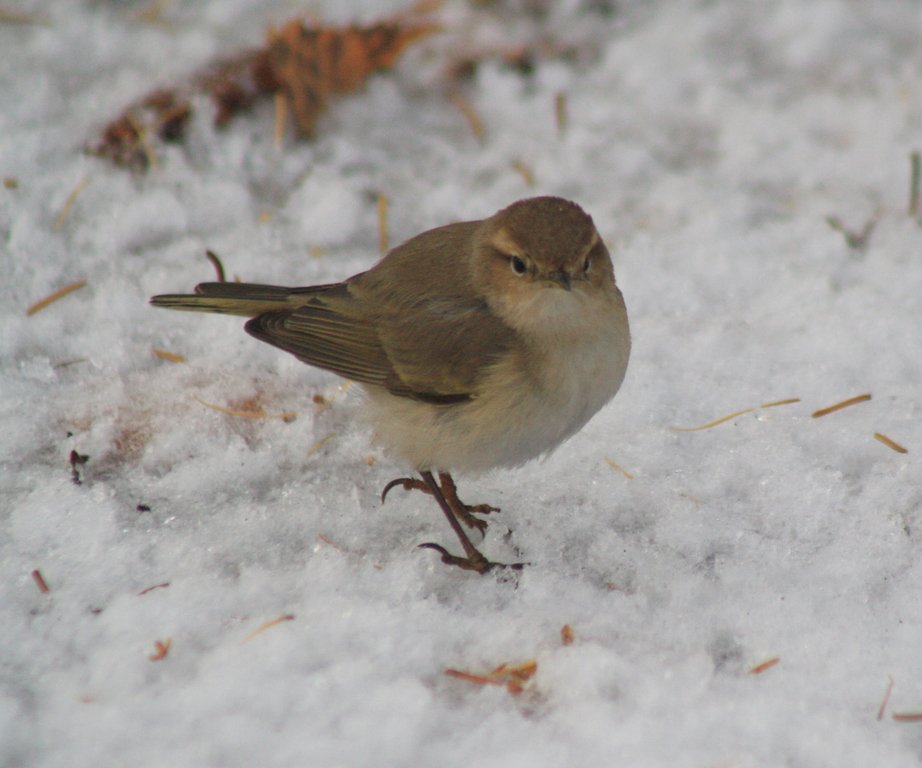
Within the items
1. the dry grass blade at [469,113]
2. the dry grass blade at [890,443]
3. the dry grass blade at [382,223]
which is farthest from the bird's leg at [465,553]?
the dry grass blade at [469,113]

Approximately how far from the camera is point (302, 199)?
5.03m

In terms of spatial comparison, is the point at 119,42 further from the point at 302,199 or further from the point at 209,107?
the point at 302,199

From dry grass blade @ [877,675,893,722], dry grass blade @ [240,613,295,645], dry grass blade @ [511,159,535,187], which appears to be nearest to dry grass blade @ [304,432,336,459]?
dry grass blade @ [240,613,295,645]

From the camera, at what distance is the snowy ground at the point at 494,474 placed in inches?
115

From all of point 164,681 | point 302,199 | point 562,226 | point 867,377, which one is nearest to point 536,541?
point 562,226

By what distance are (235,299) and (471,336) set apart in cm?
88

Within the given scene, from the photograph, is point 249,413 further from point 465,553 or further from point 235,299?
point 465,553

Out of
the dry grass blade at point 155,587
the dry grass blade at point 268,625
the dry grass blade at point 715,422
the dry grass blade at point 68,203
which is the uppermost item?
the dry grass blade at point 68,203

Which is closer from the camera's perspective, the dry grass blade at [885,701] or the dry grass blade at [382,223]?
the dry grass blade at [885,701]

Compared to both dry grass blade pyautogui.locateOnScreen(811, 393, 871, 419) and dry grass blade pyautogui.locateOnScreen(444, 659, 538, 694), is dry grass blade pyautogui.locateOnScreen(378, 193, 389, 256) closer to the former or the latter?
dry grass blade pyautogui.locateOnScreen(811, 393, 871, 419)

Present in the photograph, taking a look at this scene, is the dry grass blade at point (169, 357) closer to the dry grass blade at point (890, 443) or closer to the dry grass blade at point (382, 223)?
the dry grass blade at point (382, 223)

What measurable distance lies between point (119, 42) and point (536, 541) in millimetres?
3604

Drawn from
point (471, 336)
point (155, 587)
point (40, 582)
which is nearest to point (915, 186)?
point (471, 336)

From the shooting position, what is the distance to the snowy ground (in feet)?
9.59
